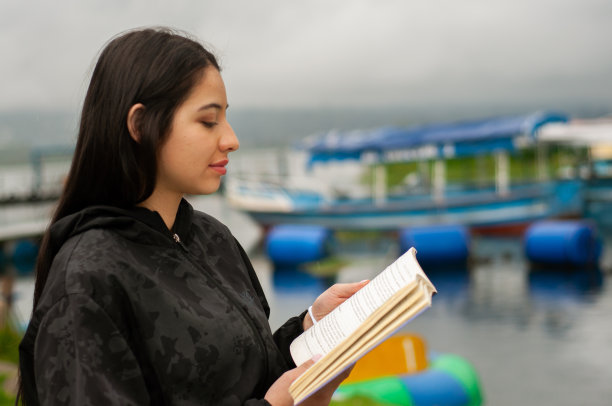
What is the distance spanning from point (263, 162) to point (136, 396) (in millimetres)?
32085

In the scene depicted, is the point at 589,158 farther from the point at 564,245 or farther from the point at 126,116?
the point at 126,116

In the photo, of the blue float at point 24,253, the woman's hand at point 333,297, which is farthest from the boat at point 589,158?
the woman's hand at point 333,297

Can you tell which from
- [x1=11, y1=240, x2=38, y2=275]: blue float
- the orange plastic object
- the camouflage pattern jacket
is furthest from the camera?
[x1=11, y1=240, x2=38, y2=275]: blue float

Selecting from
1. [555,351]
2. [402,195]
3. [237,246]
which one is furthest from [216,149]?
[402,195]

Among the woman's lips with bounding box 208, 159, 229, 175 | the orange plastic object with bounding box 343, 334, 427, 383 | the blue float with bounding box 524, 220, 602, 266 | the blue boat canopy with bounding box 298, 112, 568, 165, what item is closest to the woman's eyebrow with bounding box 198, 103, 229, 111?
the woman's lips with bounding box 208, 159, 229, 175

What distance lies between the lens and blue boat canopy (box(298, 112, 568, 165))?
63.5 feet

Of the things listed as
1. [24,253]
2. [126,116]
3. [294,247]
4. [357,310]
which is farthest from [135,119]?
[24,253]

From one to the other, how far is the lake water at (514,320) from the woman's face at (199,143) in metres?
5.53

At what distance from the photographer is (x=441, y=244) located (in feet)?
49.6

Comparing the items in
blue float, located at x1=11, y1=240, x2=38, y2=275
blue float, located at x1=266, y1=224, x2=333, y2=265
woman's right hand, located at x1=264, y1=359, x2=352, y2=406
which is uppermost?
woman's right hand, located at x1=264, y1=359, x2=352, y2=406

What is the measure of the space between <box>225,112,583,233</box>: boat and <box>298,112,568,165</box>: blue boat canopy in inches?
1.0

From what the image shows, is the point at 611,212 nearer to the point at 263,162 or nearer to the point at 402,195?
the point at 402,195

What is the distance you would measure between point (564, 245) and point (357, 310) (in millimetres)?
13571

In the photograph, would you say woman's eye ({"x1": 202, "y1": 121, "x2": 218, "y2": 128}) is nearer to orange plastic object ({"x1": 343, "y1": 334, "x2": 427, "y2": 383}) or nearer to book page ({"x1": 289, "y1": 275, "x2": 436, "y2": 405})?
book page ({"x1": 289, "y1": 275, "x2": 436, "y2": 405})
